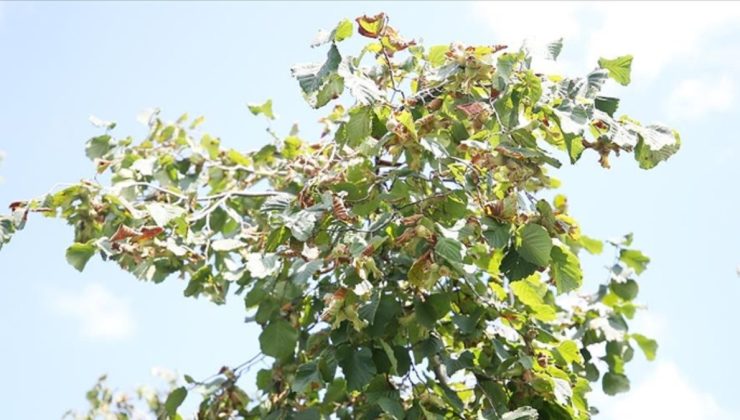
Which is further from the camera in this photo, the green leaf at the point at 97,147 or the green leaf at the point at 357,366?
the green leaf at the point at 97,147

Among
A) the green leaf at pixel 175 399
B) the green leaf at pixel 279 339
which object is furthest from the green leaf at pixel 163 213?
the green leaf at pixel 175 399

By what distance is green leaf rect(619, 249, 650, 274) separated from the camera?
3.66 metres

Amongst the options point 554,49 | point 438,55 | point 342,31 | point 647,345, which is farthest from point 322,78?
point 647,345

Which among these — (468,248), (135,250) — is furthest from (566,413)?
(135,250)

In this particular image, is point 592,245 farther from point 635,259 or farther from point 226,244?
point 226,244

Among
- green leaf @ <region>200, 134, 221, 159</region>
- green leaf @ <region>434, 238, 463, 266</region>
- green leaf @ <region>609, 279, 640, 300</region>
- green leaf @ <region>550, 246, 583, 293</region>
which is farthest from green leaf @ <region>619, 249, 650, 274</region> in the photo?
green leaf @ <region>200, 134, 221, 159</region>

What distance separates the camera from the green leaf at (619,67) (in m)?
2.53

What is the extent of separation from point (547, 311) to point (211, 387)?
117 cm

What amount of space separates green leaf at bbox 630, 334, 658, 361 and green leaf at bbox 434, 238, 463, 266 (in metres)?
1.58

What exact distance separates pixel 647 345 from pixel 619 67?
4.86ft

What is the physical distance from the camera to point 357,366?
2.68 m

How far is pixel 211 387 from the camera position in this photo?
324cm

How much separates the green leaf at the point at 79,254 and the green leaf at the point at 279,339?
59cm

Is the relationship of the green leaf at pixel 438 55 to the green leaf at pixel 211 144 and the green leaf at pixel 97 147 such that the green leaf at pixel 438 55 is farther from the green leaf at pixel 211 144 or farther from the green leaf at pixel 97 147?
the green leaf at pixel 97 147
